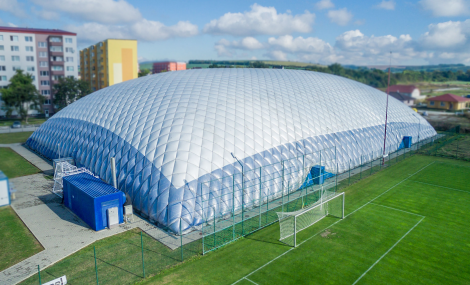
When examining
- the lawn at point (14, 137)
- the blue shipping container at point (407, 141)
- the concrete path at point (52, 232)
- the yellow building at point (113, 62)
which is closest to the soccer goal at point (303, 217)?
the concrete path at point (52, 232)

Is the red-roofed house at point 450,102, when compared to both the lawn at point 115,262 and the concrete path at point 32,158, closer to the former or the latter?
the lawn at point 115,262

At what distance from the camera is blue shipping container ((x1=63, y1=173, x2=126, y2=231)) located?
2278cm

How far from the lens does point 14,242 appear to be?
69.8ft

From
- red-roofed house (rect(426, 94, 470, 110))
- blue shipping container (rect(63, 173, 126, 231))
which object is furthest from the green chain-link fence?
red-roofed house (rect(426, 94, 470, 110))

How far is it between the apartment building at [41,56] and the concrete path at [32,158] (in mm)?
40635

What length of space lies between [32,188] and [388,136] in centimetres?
4273

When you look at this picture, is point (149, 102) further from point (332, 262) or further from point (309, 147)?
point (332, 262)

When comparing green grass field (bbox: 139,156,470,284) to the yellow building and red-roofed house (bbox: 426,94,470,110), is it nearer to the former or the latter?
red-roofed house (bbox: 426,94,470,110)

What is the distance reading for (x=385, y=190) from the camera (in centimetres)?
3219

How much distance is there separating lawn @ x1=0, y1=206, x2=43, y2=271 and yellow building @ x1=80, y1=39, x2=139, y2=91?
7618 centimetres

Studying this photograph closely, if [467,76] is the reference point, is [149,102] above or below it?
below

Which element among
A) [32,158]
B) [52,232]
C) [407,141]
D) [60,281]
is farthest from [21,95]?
[407,141]

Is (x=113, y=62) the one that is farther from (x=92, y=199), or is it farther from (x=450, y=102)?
(x=450, y=102)

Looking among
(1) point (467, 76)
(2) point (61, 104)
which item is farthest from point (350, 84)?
(2) point (61, 104)
